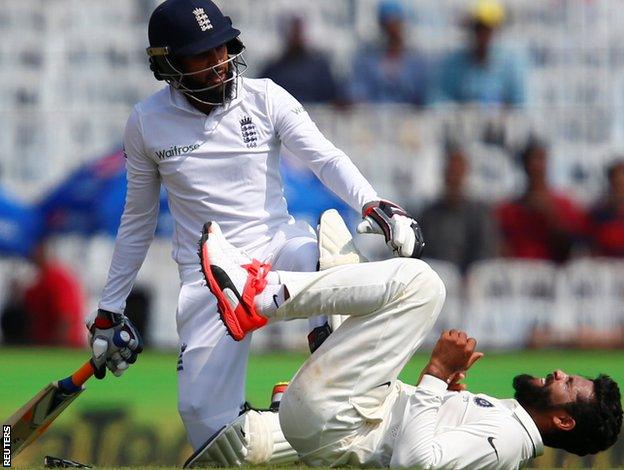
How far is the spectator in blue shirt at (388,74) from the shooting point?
1085 centimetres

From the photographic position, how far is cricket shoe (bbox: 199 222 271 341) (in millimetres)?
4773

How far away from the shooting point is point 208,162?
219 inches

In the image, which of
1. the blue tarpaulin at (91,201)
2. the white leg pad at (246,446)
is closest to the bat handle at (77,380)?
the white leg pad at (246,446)

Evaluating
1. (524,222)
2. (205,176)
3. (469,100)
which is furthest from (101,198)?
(205,176)

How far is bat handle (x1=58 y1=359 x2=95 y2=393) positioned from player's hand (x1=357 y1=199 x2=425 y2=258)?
1.43 meters

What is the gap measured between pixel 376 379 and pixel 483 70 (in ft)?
20.9

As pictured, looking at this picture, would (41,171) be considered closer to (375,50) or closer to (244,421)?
(375,50)

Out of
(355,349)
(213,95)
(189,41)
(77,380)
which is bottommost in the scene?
(77,380)

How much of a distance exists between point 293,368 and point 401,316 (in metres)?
5.00

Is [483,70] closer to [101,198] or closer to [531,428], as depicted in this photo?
[101,198]

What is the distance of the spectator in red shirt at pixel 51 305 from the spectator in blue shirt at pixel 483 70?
10.6ft

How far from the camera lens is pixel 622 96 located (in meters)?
10.9

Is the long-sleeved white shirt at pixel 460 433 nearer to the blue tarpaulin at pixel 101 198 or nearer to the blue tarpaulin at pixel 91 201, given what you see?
the blue tarpaulin at pixel 101 198

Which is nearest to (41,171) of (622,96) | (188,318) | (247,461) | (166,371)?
(166,371)
